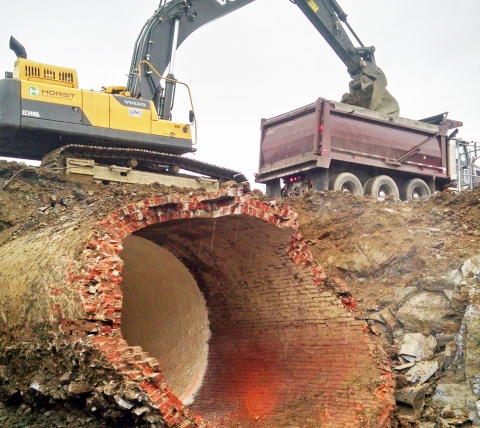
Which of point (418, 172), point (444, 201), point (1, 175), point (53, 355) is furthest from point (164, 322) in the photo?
point (418, 172)

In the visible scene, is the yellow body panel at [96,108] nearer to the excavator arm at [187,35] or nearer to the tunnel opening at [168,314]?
the excavator arm at [187,35]

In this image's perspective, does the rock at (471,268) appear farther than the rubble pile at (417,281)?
Yes

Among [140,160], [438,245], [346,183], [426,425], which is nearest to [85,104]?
[140,160]

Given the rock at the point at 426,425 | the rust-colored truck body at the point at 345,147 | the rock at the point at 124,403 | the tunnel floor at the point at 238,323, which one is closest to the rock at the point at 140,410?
the rock at the point at 124,403

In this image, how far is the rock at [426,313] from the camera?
7738 millimetres

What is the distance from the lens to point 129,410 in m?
5.10

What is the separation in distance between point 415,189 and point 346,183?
7.59 feet

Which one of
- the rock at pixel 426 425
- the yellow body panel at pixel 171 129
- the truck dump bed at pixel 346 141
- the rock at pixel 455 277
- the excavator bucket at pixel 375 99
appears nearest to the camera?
the rock at pixel 426 425

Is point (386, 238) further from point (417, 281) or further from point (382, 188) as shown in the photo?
point (382, 188)

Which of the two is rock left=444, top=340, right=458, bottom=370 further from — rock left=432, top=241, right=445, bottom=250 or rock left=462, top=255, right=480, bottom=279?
rock left=432, top=241, right=445, bottom=250

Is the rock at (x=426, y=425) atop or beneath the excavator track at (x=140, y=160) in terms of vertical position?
beneath

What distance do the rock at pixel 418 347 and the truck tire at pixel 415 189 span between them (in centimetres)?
727

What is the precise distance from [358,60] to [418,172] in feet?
12.0

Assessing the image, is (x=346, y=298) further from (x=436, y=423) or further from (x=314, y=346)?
(x=436, y=423)
